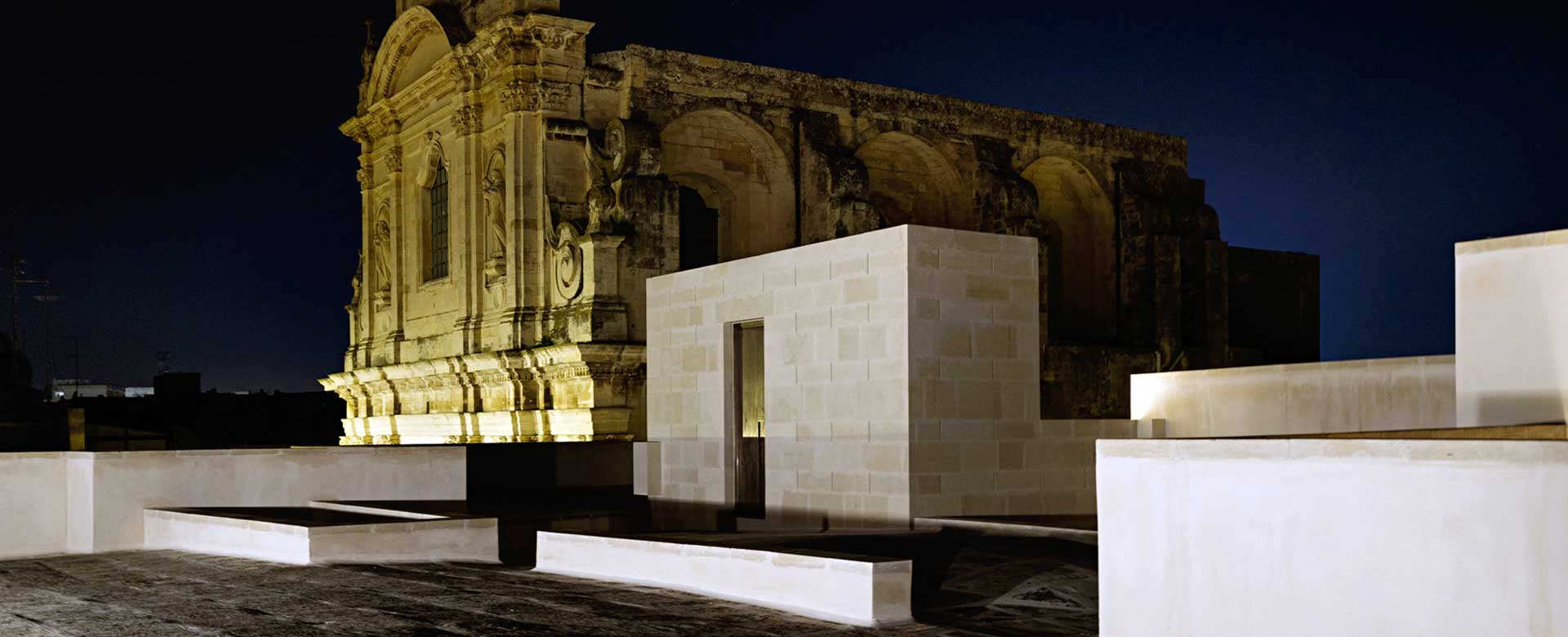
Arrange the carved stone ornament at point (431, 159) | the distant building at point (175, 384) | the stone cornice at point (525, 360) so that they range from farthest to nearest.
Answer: the distant building at point (175, 384) → the carved stone ornament at point (431, 159) → the stone cornice at point (525, 360)

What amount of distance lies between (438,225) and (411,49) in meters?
3.54

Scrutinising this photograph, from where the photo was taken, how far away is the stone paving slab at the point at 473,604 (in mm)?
7358

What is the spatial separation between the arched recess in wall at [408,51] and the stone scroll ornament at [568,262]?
4786 mm

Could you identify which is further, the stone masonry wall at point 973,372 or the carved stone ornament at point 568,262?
the carved stone ornament at point 568,262

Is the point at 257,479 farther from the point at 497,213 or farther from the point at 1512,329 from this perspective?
the point at 497,213

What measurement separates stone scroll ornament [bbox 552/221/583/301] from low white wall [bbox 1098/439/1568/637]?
1717 cm

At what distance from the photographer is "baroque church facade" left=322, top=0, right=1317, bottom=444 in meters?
23.1

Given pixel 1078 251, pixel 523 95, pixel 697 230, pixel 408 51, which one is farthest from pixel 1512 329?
pixel 408 51

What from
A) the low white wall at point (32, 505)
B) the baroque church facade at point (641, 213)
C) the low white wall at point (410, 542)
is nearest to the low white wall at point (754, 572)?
the low white wall at point (410, 542)

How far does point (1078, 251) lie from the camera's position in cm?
3100

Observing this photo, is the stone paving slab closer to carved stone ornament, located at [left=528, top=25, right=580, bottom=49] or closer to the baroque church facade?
the baroque church facade

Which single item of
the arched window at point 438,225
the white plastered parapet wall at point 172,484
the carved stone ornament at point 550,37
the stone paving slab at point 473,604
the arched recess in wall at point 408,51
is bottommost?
the stone paving slab at point 473,604

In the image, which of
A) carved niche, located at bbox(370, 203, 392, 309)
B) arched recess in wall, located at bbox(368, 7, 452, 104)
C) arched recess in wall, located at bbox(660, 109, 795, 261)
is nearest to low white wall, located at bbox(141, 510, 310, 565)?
arched recess in wall, located at bbox(660, 109, 795, 261)

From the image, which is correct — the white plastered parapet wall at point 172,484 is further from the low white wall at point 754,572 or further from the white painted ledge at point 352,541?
the low white wall at point 754,572
